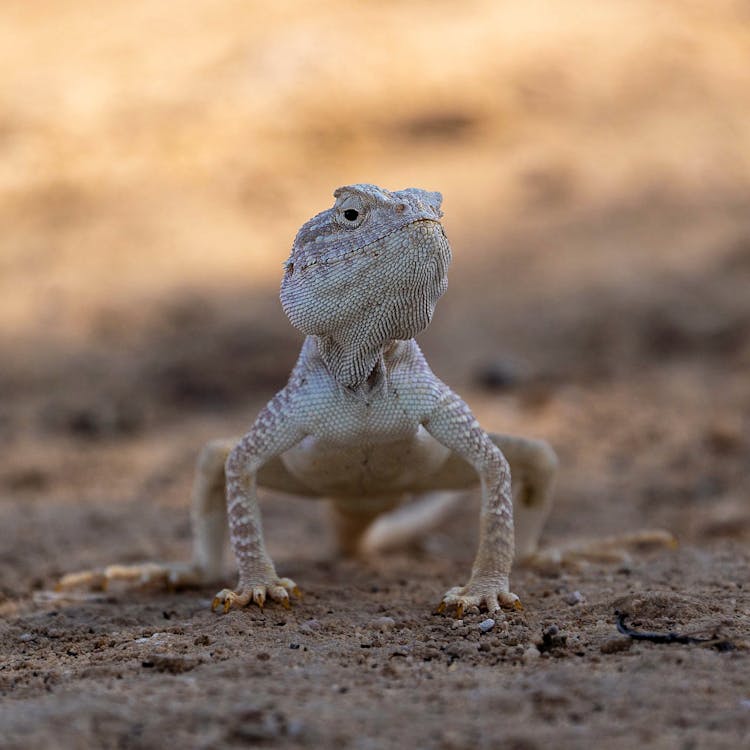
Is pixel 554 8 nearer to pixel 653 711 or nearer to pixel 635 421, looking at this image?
pixel 635 421

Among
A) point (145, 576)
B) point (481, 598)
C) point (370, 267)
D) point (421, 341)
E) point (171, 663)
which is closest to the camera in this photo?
point (171, 663)


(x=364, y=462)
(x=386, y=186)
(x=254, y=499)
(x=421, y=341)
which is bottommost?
(x=254, y=499)

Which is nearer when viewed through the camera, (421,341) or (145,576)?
(145,576)

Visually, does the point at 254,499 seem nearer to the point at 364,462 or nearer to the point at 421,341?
the point at 364,462

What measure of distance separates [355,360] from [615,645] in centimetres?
152

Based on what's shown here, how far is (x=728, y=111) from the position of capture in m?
15.7

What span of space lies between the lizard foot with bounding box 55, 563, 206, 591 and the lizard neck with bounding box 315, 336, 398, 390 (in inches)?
66.2

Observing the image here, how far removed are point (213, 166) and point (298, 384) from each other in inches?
433

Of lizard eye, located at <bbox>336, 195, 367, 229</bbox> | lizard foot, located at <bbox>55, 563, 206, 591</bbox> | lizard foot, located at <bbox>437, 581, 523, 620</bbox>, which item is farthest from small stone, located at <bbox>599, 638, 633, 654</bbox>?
lizard foot, located at <bbox>55, 563, 206, 591</bbox>

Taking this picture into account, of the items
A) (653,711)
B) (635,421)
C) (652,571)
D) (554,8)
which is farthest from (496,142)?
(653,711)

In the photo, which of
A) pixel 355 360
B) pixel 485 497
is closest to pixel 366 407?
pixel 355 360

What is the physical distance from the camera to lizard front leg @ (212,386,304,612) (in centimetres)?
445

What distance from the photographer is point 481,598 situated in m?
4.26

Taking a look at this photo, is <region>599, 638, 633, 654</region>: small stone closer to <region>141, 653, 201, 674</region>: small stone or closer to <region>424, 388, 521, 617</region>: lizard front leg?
<region>424, 388, 521, 617</region>: lizard front leg
